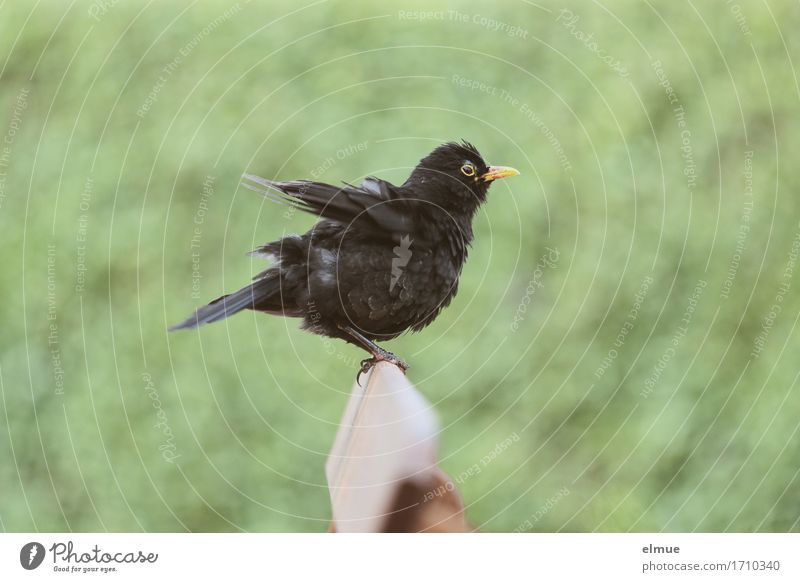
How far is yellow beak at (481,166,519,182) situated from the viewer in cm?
135

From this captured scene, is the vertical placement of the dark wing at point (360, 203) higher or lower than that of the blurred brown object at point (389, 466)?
higher

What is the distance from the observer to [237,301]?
1304 millimetres

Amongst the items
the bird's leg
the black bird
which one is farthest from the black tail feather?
the bird's leg

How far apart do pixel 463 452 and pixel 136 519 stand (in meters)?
0.57

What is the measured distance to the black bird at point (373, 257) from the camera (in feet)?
4.12

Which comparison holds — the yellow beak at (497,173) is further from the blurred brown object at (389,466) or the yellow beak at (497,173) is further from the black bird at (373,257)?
the blurred brown object at (389,466)

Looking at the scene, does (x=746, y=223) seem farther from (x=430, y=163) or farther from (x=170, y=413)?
(x=170, y=413)

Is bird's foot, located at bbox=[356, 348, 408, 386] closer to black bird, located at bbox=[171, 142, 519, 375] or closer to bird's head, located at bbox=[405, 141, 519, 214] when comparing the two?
black bird, located at bbox=[171, 142, 519, 375]

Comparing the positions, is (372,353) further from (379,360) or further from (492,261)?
(492,261)

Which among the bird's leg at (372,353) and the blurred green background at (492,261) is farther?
the blurred green background at (492,261)

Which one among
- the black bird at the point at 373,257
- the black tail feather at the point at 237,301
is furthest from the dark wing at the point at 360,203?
the black tail feather at the point at 237,301

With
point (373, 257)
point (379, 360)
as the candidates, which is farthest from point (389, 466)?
point (373, 257)

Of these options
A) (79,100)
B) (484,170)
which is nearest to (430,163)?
(484,170)

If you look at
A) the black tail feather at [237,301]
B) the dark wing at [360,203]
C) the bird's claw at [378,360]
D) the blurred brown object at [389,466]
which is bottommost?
the blurred brown object at [389,466]
